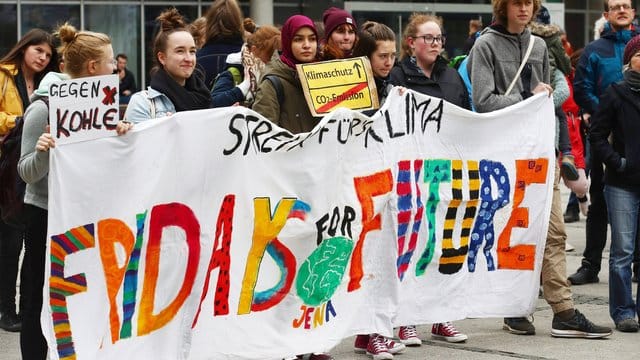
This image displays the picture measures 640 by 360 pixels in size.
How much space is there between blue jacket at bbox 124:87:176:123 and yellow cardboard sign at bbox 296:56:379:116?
0.71 meters

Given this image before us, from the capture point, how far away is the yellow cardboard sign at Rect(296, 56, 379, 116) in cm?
656

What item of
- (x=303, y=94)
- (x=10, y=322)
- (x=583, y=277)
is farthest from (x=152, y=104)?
(x=583, y=277)

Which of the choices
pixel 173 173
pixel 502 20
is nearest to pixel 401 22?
pixel 502 20

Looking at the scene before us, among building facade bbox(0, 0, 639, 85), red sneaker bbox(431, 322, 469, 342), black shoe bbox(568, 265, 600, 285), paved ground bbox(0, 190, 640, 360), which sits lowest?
paved ground bbox(0, 190, 640, 360)

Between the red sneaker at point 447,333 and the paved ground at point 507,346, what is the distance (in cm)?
5

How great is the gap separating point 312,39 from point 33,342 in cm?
215

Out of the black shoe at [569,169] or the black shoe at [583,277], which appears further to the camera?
the black shoe at [583,277]


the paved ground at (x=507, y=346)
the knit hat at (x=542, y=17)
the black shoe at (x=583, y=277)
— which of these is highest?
the knit hat at (x=542, y=17)

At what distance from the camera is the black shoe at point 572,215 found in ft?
43.3

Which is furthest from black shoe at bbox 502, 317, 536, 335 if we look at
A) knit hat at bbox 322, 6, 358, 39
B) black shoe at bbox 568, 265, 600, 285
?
knit hat at bbox 322, 6, 358, 39

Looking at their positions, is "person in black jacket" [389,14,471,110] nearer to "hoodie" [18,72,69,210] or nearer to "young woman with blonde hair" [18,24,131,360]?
"young woman with blonde hair" [18,24,131,360]

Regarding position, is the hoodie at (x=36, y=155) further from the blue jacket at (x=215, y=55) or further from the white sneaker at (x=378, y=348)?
the blue jacket at (x=215, y=55)

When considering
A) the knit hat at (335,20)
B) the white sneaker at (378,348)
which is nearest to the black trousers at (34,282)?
the white sneaker at (378,348)

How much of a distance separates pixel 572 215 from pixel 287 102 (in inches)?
286
